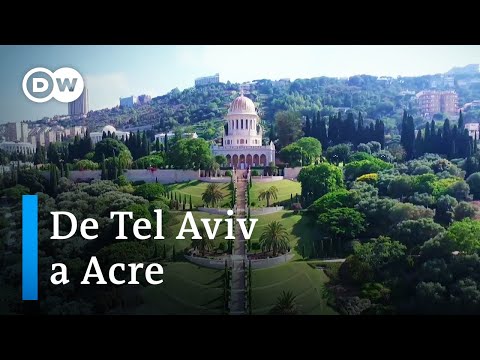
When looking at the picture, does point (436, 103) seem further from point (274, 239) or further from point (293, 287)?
point (293, 287)

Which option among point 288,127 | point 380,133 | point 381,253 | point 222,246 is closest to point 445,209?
point 381,253

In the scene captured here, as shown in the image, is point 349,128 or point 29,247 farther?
point 349,128

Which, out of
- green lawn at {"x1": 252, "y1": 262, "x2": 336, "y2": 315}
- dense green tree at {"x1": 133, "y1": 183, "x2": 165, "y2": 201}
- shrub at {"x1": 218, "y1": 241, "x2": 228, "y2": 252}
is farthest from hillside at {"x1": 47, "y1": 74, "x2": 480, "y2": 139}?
green lawn at {"x1": 252, "y1": 262, "x2": 336, "y2": 315}

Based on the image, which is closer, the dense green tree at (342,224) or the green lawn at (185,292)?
the green lawn at (185,292)

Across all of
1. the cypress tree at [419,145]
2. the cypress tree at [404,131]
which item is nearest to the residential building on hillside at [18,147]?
the cypress tree at [404,131]

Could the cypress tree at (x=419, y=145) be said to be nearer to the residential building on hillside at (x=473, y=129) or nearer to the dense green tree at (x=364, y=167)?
the dense green tree at (x=364, y=167)

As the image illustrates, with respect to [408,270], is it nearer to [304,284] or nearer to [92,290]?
[304,284]
